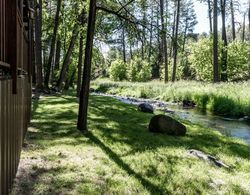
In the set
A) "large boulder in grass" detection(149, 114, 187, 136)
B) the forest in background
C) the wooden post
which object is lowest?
"large boulder in grass" detection(149, 114, 187, 136)

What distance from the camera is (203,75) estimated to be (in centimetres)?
3775

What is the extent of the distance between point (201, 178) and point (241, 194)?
0.70 m

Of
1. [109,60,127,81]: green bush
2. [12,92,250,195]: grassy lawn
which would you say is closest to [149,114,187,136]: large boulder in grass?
[12,92,250,195]: grassy lawn

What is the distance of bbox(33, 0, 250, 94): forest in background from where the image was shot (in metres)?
10.6

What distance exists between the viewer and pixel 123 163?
6.69 m

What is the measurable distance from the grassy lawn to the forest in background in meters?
2.86

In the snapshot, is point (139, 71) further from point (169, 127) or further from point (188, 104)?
point (169, 127)

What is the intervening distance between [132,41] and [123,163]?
4.87m

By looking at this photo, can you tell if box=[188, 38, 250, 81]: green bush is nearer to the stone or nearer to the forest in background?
the forest in background

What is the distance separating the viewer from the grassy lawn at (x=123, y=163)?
18.1 ft

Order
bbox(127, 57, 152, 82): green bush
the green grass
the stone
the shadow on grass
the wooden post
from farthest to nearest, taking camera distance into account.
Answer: bbox(127, 57, 152, 82): green bush < the stone < the green grass < the shadow on grass < the wooden post

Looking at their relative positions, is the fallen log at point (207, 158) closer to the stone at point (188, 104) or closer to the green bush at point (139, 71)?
the stone at point (188, 104)

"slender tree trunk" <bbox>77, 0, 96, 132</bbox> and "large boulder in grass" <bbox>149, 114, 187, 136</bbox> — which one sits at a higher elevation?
"slender tree trunk" <bbox>77, 0, 96, 132</bbox>

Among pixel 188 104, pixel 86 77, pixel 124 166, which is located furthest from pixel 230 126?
pixel 188 104
